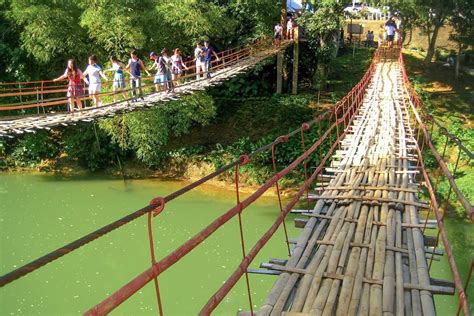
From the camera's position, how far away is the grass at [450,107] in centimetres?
1023

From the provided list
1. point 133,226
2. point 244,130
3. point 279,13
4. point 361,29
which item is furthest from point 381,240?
point 361,29

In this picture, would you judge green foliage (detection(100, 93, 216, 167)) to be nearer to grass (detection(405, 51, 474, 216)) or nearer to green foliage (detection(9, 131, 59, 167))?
green foliage (detection(9, 131, 59, 167))

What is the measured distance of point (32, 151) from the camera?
12656 mm

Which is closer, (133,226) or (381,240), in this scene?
(381,240)

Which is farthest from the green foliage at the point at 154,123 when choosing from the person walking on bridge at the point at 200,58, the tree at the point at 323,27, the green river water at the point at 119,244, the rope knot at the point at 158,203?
→ the rope knot at the point at 158,203

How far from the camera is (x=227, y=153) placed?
11875mm

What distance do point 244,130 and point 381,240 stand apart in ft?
32.1

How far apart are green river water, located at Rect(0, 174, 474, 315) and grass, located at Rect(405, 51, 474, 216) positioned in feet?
3.93

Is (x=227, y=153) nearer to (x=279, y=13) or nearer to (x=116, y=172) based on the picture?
(x=116, y=172)

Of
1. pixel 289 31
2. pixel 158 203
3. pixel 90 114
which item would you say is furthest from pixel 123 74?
pixel 158 203

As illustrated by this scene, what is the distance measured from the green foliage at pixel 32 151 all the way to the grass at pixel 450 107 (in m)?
9.62

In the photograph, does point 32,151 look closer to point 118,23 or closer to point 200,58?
point 118,23

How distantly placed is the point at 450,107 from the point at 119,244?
9.90 metres

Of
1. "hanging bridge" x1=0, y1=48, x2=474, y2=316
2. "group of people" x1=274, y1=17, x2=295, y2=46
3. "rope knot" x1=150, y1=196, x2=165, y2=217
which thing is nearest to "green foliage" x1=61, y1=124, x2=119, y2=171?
"group of people" x1=274, y1=17, x2=295, y2=46
